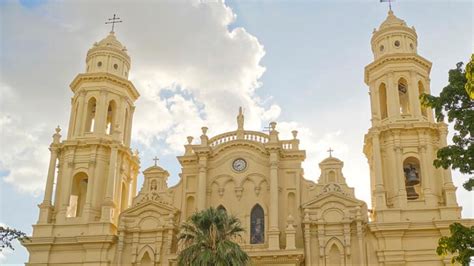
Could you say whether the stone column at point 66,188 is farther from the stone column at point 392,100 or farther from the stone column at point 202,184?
the stone column at point 392,100

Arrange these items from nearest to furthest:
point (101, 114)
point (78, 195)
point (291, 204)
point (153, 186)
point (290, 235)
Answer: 1. point (290, 235)
2. point (291, 204)
3. point (153, 186)
4. point (78, 195)
5. point (101, 114)

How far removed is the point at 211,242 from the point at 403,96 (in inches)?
729

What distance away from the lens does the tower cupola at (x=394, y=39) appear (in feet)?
121

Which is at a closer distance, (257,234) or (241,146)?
(257,234)

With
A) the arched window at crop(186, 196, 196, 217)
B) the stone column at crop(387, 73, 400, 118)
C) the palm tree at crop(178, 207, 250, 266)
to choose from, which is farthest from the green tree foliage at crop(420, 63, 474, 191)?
the arched window at crop(186, 196, 196, 217)

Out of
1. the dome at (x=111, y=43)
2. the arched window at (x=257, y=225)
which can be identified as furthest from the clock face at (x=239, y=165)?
the dome at (x=111, y=43)

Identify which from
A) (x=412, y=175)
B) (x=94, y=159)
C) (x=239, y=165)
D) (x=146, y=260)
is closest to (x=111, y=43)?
(x=94, y=159)

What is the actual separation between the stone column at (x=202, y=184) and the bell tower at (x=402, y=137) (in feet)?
31.2

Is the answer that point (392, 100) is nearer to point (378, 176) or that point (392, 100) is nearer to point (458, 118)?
point (378, 176)

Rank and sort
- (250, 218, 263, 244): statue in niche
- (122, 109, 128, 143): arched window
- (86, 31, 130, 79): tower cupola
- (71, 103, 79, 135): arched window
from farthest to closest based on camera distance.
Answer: (86, 31, 130, 79): tower cupola < (122, 109, 128, 143): arched window < (71, 103, 79, 135): arched window < (250, 218, 263, 244): statue in niche

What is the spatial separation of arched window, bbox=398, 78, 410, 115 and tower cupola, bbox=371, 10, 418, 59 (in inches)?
73.6

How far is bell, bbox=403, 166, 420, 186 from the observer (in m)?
34.2

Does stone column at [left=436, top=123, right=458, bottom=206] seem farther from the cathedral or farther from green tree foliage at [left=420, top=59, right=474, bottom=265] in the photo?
green tree foliage at [left=420, top=59, right=474, bottom=265]

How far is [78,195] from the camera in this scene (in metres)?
37.9
